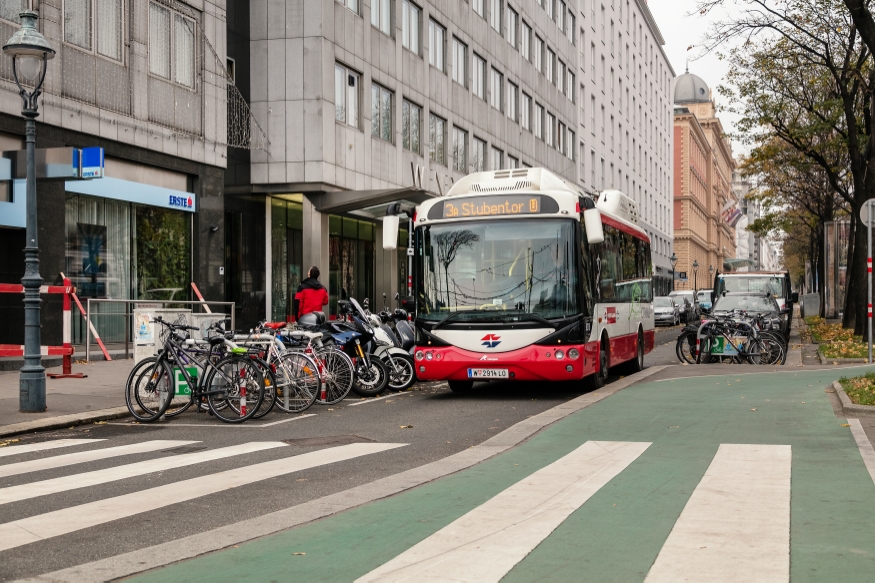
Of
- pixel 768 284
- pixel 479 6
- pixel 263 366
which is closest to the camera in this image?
pixel 263 366

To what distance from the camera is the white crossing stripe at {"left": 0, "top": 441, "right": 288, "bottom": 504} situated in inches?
282

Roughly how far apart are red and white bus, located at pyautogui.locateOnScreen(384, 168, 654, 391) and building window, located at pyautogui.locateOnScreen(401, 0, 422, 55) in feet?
63.8

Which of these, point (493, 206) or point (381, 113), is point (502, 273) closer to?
point (493, 206)

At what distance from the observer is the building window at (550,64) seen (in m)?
52.5

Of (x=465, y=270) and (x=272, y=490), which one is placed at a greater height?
(x=465, y=270)

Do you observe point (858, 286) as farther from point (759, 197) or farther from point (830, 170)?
point (759, 197)

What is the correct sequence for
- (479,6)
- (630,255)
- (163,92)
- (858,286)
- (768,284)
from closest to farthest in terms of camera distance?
(630,255) < (163,92) < (858,286) < (768,284) < (479,6)

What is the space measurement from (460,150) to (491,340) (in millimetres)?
25422

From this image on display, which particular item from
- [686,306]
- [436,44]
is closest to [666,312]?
[686,306]

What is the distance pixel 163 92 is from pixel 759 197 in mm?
38587

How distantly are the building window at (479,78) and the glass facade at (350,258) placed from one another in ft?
31.7

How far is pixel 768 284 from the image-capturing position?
3025cm

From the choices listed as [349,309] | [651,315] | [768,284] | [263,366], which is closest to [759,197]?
[768,284]

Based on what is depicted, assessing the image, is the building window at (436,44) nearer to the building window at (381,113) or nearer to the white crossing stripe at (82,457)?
the building window at (381,113)
